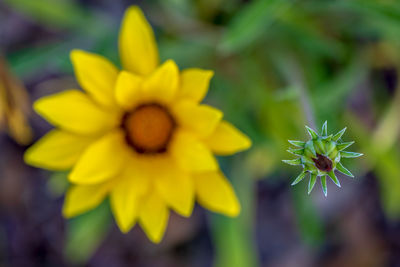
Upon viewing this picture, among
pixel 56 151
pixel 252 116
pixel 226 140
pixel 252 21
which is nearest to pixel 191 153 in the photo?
pixel 226 140

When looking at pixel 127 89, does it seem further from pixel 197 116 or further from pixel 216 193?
pixel 216 193

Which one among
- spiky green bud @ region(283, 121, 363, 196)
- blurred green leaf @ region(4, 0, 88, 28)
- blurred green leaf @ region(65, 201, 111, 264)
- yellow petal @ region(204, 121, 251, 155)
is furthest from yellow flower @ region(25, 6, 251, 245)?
blurred green leaf @ region(4, 0, 88, 28)

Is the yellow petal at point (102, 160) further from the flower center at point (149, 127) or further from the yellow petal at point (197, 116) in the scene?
the yellow petal at point (197, 116)

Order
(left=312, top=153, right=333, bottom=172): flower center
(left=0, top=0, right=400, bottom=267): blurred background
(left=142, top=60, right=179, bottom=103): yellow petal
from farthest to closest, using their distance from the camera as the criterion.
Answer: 1. (left=0, top=0, right=400, bottom=267): blurred background
2. (left=142, top=60, right=179, bottom=103): yellow petal
3. (left=312, top=153, right=333, bottom=172): flower center

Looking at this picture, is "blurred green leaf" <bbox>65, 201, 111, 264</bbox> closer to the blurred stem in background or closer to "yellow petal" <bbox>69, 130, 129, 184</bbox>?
the blurred stem in background

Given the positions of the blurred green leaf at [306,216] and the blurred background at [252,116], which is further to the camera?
the blurred green leaf at [306,216]

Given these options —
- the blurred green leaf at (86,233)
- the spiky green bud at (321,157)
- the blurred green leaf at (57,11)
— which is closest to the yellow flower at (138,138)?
the spiky green bud at (321,157)

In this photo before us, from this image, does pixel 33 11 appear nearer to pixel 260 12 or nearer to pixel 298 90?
pixel 260 12

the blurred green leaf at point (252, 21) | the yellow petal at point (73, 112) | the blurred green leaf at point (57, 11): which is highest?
the blurred green leaf at point (252, 21)
